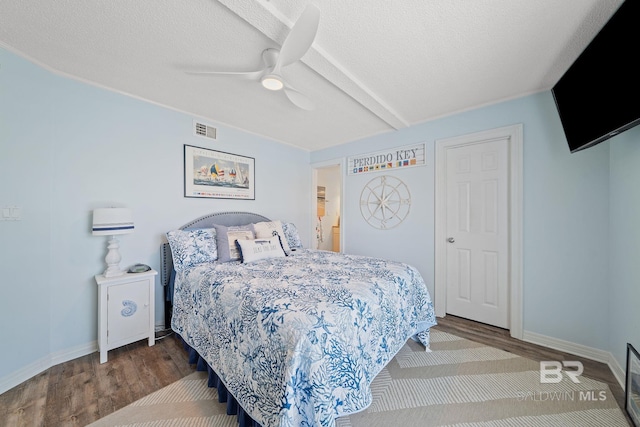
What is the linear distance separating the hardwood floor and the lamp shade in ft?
3.56

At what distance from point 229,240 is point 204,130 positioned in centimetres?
144

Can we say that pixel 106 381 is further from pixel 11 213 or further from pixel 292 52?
pixel 292 52

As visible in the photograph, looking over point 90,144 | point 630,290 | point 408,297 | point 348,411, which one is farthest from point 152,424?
point 630,290

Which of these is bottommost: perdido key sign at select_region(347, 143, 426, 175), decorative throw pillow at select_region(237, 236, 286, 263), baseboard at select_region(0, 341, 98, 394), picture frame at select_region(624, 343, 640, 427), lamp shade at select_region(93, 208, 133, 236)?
baseboard at select_region(0, 341, 98, 394)

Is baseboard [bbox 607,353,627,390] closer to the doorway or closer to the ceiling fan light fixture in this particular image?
the ceiling fan light fixture

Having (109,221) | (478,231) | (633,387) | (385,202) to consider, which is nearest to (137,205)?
(109,221)

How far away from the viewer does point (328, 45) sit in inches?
65.8

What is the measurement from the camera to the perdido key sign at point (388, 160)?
10.1ft

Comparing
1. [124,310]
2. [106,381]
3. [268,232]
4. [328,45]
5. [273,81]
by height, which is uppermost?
[328,45]

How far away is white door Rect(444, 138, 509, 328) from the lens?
2533mm

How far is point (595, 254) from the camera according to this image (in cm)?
204

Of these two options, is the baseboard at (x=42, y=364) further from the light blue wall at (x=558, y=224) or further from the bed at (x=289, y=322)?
the light blue wall at (x=558, y=224)

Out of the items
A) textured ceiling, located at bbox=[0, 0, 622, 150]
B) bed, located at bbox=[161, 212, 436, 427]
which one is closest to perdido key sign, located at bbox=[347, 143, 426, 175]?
textured ceiling, located at bbox=[0, 0, 622, 150]

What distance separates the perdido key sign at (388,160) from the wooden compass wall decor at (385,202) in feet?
0.58
